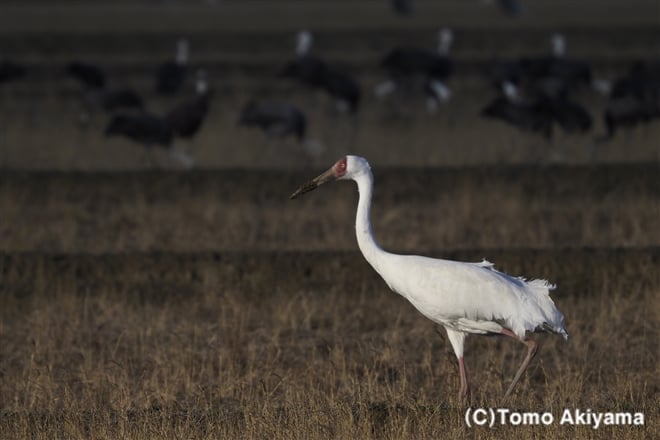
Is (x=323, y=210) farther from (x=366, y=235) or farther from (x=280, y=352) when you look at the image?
(x=366, y=235)

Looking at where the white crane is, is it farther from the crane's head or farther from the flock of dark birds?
the flock of dark birds

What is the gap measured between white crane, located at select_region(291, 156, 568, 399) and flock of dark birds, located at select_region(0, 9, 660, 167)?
374 inches

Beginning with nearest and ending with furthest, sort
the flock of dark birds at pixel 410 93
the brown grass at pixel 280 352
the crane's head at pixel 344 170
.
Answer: the brown grass at pixel 280 352 → the crane's head at pixel 344 170 → the flock of dark birds at pixel 410 93

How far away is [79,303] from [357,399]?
362 cm

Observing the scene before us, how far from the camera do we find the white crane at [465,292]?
7.41m

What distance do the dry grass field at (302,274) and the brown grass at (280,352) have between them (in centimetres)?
2

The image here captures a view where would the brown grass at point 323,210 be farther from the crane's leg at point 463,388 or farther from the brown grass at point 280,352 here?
the crane's leg at point 463,388

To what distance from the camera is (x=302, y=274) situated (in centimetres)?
1097

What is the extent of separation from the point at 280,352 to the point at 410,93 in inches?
576

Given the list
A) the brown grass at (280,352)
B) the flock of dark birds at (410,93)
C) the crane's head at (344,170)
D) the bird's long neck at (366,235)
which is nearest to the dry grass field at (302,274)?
the brown grass at (280,352)

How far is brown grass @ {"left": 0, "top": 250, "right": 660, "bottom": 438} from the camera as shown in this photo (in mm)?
7062

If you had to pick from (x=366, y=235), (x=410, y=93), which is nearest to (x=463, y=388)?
(x=366, y=235)

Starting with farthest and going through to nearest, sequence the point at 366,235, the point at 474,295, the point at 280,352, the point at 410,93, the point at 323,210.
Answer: the point at 410,93, the point at 323,210, the point at 280,352, the point at 366,235, the point at 474,295

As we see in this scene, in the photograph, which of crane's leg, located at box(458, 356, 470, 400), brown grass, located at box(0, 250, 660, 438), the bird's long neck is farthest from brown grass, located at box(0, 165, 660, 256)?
crane's leg, located at box(458, 356, 470, 400)
